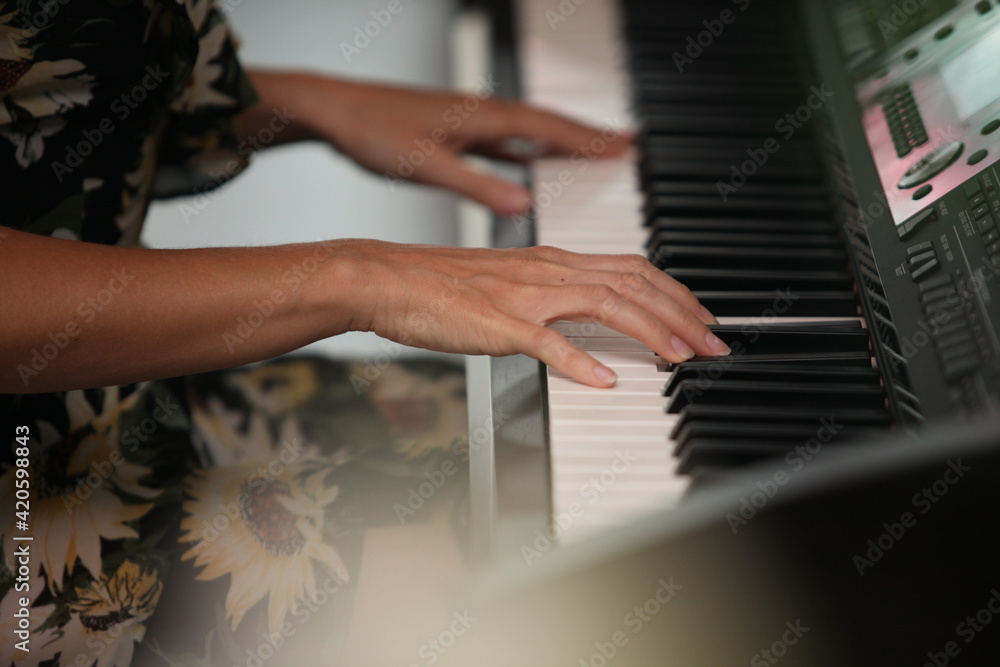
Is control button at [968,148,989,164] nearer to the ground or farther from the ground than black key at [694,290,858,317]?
farther from the ground

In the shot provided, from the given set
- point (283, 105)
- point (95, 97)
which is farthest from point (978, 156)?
point (283, 105)

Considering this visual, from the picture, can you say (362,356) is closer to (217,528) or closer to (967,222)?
(217,528)

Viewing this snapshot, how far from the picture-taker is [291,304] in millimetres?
694

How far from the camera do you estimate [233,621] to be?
760 millimetres

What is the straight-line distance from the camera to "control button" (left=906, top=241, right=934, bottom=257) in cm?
67

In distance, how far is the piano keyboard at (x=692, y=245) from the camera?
631 millimetres

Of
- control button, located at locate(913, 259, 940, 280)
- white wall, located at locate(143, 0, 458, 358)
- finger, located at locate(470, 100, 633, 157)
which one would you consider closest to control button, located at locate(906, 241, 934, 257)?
control button, located at locate(913, 259, 940, 280)

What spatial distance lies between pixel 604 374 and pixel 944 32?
49 centimetres

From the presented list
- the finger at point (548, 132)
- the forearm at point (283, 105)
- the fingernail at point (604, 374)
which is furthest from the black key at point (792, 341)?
the forearm at point (283, 105)

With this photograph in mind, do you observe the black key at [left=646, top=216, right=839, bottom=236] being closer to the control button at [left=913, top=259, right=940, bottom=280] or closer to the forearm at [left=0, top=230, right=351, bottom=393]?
the control button at [left=913, top=259, right=940, bottom=280]

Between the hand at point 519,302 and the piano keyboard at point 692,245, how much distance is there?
3 centimetres

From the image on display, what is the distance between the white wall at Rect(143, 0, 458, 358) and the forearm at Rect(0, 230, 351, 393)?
660 millimetres

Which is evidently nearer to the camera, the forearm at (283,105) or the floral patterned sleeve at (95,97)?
the floral patterned sleeve at (95,97)

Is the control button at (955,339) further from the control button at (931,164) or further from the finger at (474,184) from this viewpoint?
the finger at (474,184)
